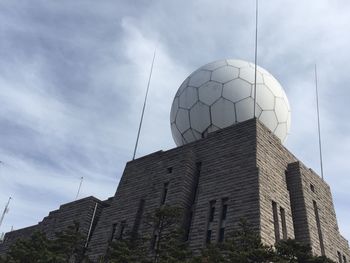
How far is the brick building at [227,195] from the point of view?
13993 mm

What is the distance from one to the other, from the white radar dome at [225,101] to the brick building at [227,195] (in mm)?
1454

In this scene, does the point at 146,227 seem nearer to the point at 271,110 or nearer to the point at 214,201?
the point at 214,201

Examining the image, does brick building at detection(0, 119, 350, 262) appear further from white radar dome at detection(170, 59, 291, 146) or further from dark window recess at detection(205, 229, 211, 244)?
white radar dome at detection(170, 59, 291, 146)

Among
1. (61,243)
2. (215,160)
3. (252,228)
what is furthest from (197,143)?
(61,243)

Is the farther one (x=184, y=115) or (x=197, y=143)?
(x=184, y=115)

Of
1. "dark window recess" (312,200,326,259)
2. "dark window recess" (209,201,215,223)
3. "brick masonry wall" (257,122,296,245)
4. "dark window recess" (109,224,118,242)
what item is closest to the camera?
"brick masonry wall" (257,122,296,245)

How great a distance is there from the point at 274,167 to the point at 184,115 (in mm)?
5849

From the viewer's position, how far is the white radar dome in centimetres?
1819

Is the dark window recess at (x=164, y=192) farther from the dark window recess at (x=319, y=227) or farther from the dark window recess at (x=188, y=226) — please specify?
the dark window recess at (x=319, y=227)

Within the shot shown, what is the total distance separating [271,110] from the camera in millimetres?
18750

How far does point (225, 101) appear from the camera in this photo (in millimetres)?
18188

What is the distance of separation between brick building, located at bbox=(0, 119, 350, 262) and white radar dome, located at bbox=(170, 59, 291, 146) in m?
1.45

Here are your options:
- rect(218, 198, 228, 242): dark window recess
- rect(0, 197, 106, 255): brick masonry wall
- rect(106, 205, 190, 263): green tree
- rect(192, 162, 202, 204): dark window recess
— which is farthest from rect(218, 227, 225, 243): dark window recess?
rect(0, 197, 106, 255): brick masonry wall

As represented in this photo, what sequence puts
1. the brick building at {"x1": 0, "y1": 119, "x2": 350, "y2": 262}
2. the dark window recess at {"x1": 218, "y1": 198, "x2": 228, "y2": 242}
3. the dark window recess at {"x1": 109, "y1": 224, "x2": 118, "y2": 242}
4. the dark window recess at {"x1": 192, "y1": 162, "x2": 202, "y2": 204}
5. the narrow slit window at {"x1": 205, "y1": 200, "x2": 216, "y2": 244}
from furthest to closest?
1. the dark window recess at {"x1": 109, "y1": 224, "x2": 118, "y2": 242}
2. the dark window recess at {"x1": 192, "y1": 162, "x2": 202, "y2": 204}
3. the narrow slit window at {"x1": 205, "y1": 200, "x2": 216, "y2": 244}
4. the brick building at {"x1": 0, "y1": 119, "x2": 350, "y2": 262}
5. the dark window recess at {"x1": 218, "y1": 198, "x2": 228, "y2": 242}
